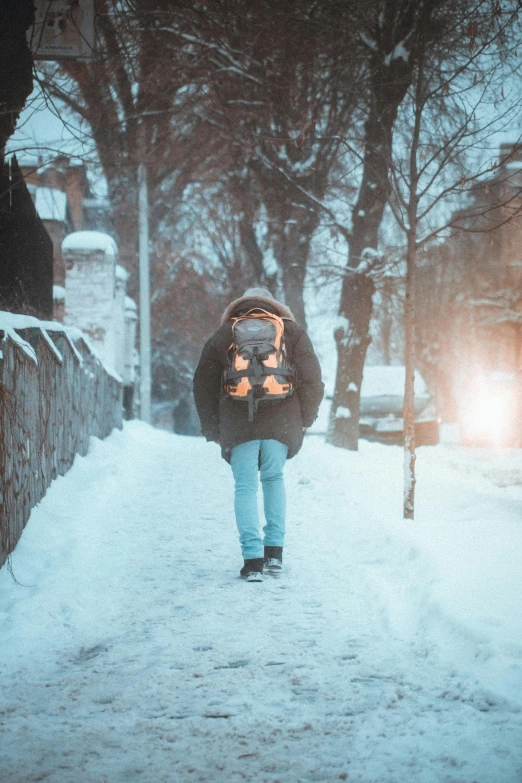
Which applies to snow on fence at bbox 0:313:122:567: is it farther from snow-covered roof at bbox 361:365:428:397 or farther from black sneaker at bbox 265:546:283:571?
snow-covered roof at bbox 361:365:428:397

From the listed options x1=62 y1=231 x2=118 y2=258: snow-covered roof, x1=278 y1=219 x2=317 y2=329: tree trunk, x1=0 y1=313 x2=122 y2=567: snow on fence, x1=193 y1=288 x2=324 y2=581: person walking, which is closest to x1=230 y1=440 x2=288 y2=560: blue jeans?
x1=193 y1=288 x2=324 y2=581: person walking

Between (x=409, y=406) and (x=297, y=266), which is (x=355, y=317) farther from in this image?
(x=409, y=406)

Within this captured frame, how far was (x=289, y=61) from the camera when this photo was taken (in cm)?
1030

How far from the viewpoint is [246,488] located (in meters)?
5.11

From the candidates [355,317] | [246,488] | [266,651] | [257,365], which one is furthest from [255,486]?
[355,317]

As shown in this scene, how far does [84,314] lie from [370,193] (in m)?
5.60

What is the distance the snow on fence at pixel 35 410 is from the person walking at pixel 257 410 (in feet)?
3.91

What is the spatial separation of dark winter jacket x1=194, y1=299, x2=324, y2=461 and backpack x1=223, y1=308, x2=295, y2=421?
0.12 meters

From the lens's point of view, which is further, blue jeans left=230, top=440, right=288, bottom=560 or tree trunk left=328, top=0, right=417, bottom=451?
tree trunk left=328, top=0, right=417, bottom=451

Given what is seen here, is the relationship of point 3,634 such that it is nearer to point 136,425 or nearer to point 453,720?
point 453,720

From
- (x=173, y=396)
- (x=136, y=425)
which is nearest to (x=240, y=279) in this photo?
(x=136, y=425)

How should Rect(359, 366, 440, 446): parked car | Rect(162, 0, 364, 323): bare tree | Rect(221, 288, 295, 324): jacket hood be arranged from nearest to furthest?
1. Rect(221, 288, 295, 324): jacket hood
2. Rect(162, 0, 364, 323): bare tree
3. Rect(359, 366, 440, 446): parked car

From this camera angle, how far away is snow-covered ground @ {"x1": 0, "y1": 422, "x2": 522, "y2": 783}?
2.56m

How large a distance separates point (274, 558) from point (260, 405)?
0.99m
